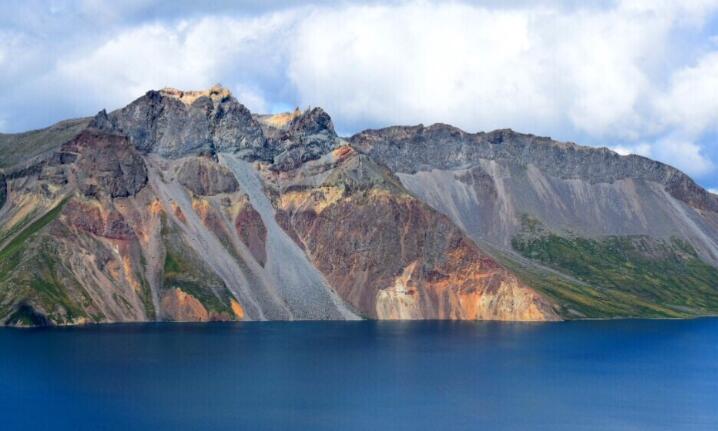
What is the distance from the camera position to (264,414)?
13325 centimetres

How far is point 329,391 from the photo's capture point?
5984 inches

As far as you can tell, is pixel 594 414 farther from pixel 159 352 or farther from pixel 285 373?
pixel 159 352

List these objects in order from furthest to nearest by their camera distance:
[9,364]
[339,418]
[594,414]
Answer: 1. [9,364]
2. [594,414]
3. [339,418]

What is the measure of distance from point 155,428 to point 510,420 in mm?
43538

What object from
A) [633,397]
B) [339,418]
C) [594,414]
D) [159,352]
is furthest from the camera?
[159,352]

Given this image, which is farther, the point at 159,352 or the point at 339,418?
the point at 159,352

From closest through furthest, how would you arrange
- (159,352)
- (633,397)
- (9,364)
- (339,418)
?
(339,418) → (633,397) → (9,364) → (159,352)

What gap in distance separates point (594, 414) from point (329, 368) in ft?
161

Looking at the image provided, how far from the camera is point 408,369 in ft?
586

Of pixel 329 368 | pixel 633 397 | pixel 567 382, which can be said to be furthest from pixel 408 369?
pixel 633 397

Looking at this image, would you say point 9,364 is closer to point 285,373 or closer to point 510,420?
point 285,373

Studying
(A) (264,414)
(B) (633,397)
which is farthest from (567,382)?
(A) (264,414)

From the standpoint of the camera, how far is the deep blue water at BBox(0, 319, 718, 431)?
430ft

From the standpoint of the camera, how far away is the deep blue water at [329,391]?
131 metres
